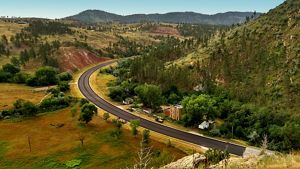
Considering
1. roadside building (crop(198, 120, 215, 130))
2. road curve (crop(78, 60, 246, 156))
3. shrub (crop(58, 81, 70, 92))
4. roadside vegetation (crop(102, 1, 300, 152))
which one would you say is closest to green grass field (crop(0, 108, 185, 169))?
road curve (crop(78, 60, 246, 156))

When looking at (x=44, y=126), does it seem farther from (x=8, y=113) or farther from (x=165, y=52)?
(x=165, y=52)

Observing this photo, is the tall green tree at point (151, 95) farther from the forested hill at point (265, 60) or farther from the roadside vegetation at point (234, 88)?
the forested hill at point (265, 60)

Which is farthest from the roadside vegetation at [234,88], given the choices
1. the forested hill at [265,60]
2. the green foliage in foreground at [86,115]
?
the green foliage in foreground at [86,115]

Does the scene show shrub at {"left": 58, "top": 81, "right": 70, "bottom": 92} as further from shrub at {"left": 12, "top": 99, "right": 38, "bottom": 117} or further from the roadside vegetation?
shrub at {"left": 12, "top": 99, "right": 38, "bottom": 117}

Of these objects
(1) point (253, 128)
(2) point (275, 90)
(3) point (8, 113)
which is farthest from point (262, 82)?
(3) point (8, 113)

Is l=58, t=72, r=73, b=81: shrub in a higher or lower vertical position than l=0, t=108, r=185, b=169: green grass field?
higher

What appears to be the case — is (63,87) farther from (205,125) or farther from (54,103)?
(205,125)

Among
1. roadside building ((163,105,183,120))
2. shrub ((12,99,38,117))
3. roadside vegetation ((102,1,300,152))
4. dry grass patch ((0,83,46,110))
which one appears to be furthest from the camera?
dry grass patch ((0,83,46,110))

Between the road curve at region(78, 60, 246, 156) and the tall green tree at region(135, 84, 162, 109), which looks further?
the tall green tree at region(135, 84, 162, 109)

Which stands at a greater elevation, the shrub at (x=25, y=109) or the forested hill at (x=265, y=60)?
the forested hill at (x=265, y=60)
